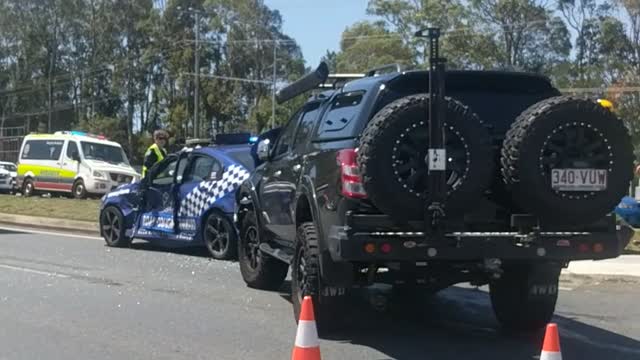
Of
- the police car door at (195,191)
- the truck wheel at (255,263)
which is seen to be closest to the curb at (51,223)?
the police car door at (195,191)

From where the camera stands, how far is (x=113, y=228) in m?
13.6

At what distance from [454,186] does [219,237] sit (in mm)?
6124

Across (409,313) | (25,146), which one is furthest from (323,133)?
(25,146)

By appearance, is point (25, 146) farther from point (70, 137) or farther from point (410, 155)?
point (410, 155)

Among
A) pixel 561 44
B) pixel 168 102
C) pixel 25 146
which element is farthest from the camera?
pixel 168 102

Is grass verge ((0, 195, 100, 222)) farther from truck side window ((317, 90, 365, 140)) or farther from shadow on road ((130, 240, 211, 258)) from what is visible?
truck side window ((317, 90, 365, 140))

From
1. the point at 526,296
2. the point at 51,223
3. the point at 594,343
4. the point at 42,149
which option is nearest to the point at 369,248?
the point at 526,296

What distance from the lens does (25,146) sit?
29.5 meters

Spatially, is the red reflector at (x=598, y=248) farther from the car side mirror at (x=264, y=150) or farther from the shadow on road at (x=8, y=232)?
the shadow on road at (x=8, y=232)

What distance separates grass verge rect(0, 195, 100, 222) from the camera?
18484 millimetres

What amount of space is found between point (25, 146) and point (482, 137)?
2608cm

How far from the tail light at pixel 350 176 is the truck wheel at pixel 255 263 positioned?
294 cm

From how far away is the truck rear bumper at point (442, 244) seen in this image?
6.05 m

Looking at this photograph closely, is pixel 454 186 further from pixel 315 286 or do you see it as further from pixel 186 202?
pixel 186 202
